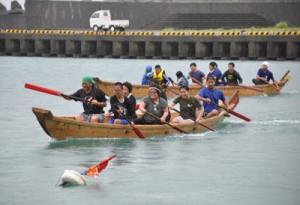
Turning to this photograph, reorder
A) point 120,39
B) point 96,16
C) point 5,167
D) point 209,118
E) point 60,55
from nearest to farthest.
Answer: point 5,167
point 209,118
point 120,39
point 60,55
point 96,16

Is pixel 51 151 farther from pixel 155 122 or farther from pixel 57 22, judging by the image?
pixel 57 22

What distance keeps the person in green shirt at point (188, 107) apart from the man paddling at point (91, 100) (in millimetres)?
2282

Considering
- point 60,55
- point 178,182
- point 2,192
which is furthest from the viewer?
point 60,55

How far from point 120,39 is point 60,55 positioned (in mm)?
6978

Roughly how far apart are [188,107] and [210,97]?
5.05 ft

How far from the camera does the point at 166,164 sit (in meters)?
23.1

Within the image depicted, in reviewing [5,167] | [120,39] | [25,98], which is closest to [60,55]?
[120,39]

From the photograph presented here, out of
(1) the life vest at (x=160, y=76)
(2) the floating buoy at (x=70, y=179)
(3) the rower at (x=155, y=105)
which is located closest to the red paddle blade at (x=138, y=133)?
(3) the rower at (x=155, y=105)

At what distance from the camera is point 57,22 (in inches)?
3585

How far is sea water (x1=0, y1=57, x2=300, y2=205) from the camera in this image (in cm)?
1944

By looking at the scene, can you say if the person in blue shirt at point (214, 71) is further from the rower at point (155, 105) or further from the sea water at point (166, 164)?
the rower at point (155, 105)

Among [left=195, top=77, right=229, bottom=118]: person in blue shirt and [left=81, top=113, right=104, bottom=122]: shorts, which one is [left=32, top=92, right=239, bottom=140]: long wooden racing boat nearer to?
[left=81, top=113, right=104, bottom=122]: shorts

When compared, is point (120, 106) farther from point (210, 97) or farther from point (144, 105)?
point (210, 97)

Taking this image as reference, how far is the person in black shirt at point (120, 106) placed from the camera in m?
24.8
